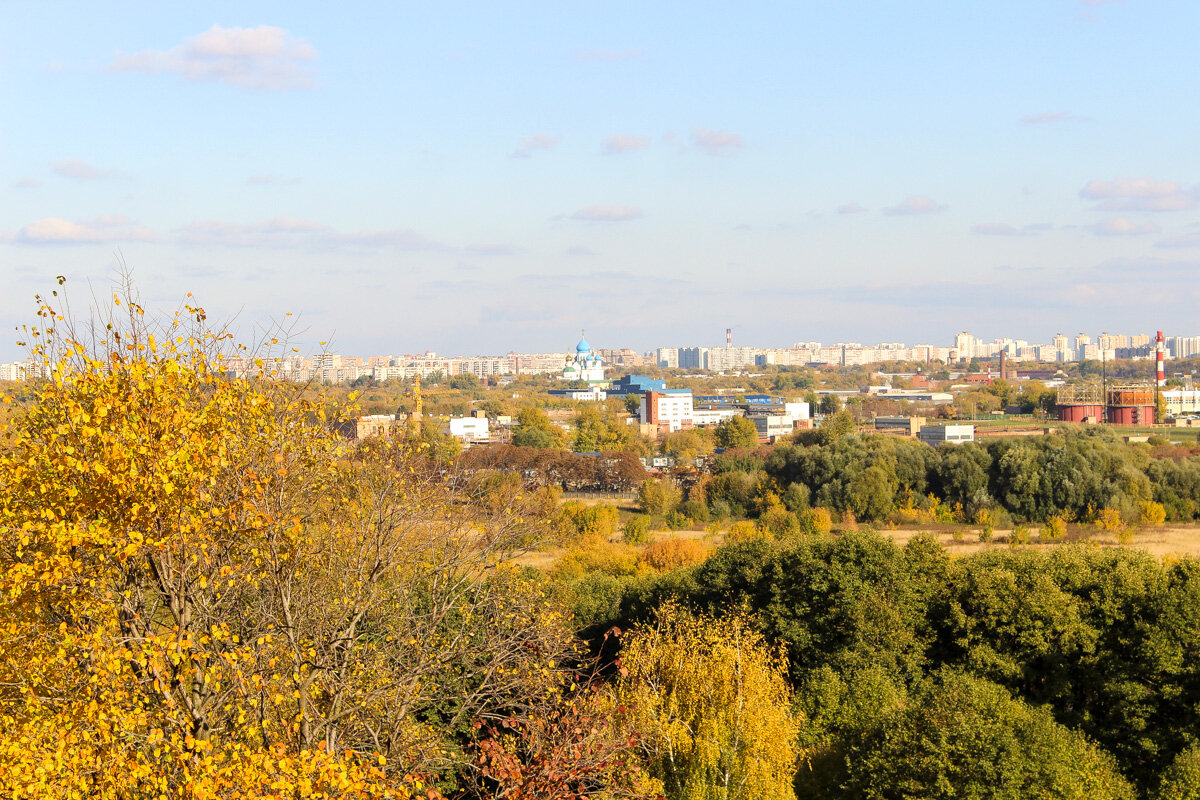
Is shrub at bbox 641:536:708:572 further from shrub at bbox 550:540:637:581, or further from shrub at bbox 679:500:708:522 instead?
shrub at bbox 679:500:708:522

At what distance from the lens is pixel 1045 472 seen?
42656mm

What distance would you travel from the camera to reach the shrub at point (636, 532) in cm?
3828

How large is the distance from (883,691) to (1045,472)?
2884cm

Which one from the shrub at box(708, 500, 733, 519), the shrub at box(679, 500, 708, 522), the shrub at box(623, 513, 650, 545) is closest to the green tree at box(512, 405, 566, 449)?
the shrub at box(679, 500, 708, 522)

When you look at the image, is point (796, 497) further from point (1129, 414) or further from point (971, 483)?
point (1129, 414)

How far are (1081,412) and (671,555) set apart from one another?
5420cm

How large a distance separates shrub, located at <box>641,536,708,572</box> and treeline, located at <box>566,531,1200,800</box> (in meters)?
6.99

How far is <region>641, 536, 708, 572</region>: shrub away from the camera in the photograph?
30.2 metres

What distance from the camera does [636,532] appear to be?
1531 inches

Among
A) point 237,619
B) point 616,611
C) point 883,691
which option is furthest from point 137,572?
point 616,611

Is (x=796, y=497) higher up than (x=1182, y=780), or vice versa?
(x=1182, y=780)

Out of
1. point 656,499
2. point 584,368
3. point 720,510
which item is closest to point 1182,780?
point 720,510

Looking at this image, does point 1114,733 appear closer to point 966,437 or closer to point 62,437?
point 62,437

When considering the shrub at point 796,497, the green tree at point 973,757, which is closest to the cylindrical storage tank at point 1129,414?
the shrub at point 796,497
